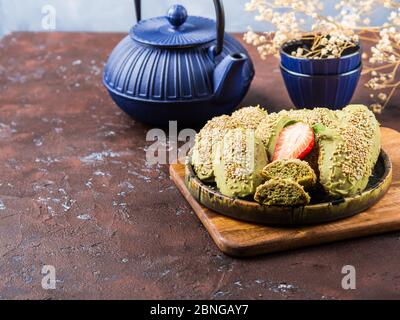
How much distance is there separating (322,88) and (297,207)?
405 mm

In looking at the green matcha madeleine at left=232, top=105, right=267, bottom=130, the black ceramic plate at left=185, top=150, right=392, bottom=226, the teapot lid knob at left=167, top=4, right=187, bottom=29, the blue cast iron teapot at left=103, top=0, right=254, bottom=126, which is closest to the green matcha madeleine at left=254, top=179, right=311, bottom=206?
the black ceramic plate at left=185, top=150, right=392, bottom=226

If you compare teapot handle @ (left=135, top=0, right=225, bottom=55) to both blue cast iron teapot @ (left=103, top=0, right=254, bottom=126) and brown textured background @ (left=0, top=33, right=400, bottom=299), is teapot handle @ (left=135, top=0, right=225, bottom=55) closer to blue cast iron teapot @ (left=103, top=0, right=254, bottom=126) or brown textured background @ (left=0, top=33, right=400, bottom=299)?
blue cast iron teapot @ (left=103, top=0, right=254, bottom=126)

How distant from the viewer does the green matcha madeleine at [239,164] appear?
3.20 ft

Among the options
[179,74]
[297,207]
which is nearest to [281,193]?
[297,207]

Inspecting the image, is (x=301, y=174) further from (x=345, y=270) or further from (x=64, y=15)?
(x=64, y=15)

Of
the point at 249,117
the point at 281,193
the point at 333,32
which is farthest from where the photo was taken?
the point at 333,32

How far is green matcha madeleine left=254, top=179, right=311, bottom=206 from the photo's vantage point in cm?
94

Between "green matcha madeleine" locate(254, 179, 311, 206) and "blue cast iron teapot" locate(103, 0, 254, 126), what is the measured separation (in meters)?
0.36

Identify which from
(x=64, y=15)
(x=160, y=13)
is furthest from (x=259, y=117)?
(x=64, y=15)

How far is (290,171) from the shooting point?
0.97m

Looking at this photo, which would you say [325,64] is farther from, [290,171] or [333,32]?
[290,171]

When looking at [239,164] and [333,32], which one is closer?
[239,164]

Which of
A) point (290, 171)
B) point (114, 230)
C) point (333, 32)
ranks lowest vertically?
point (114, 230)

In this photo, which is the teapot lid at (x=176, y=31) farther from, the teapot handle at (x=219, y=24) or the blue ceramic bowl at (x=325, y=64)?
the blue ceramic bowl at (x=325, y=64)
